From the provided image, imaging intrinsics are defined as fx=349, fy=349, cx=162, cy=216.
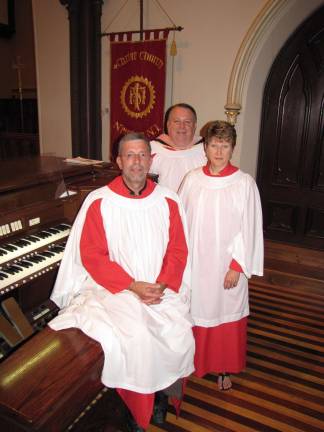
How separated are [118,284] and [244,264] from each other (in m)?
0.85

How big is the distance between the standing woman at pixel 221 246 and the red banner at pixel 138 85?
2.80 metres

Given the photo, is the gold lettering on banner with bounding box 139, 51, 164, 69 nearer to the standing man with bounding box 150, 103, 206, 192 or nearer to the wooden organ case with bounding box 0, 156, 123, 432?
the standing man with bounding box 150, 103, 206, 192

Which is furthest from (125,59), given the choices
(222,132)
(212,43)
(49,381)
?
(49,381)

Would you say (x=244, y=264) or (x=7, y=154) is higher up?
(x=7, y=154)

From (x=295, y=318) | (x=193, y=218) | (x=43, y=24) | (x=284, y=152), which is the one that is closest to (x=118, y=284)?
(x=193, y=218)

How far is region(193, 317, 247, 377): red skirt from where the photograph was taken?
2.51 meters

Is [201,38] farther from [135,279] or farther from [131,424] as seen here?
[131,424]

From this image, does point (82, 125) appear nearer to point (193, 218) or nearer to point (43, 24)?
point (43, 24)

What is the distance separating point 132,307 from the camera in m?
1.93

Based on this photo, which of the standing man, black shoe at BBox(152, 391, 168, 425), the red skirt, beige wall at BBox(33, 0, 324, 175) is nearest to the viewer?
black shoe at BBox(152, 391, 168, 425)

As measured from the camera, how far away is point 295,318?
3.55 m

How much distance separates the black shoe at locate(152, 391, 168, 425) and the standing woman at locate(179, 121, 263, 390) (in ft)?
1.35

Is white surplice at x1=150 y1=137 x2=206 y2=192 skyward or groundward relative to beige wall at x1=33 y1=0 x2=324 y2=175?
groundward

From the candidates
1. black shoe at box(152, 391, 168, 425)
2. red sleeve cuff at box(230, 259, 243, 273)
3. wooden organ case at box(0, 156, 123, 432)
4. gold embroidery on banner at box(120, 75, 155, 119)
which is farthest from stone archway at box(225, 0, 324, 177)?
black shoe at box(152, 391, 168, 425)
